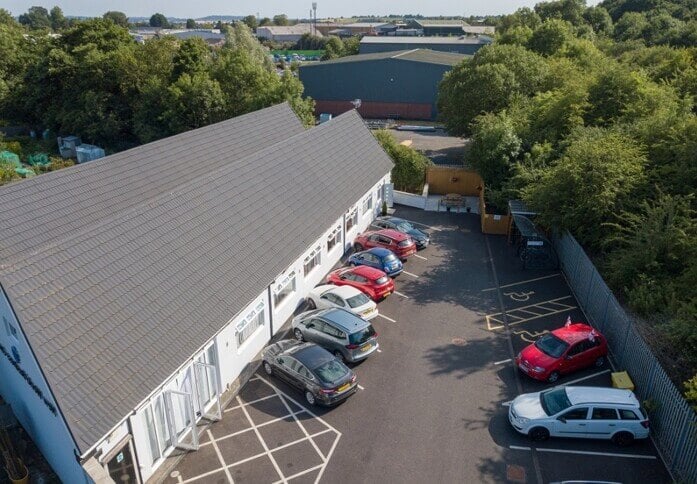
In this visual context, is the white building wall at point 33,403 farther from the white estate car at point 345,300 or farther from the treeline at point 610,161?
the treeline at point 610,161

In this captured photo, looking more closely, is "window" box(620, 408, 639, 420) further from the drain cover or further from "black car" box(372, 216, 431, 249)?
"black car" box(372, 216, 431, 249)

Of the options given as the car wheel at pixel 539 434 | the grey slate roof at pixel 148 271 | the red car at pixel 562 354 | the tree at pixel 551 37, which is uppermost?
the tree at pixel 551 37

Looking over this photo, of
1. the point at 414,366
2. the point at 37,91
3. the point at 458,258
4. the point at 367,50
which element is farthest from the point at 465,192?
the point at 367,50

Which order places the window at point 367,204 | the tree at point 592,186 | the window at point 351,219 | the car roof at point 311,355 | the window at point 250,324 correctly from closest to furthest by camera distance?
the car roof at point 311,355
the window at point 250,324
the tree at point 592,186
the window at point 351,219
the window at point 367,204

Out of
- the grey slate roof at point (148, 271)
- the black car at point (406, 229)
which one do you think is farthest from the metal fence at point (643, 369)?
the grey slate roof at point (148, 271)

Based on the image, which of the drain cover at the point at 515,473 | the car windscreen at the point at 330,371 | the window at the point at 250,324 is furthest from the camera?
the window at the point at 250,324

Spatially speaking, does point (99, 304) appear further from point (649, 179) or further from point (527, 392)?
point (649, 179)

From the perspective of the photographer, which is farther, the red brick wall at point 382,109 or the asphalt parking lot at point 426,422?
the red brick wall at point 382,109
